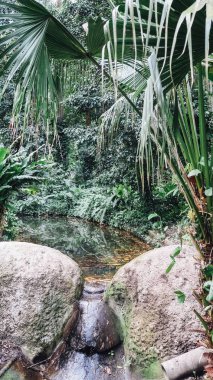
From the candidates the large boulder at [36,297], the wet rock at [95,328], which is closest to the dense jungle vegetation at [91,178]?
the large boulder at [36,297]

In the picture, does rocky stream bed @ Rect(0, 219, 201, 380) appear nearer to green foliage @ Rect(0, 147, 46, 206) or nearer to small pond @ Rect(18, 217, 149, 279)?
small pond @ Rect(18, 217, 149, 279)

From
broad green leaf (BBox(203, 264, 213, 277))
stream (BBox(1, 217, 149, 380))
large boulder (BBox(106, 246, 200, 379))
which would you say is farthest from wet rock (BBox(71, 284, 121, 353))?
broad green leaf (BBox(203, 264, 213, 277))

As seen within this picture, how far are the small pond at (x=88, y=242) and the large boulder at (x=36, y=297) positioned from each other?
133cm

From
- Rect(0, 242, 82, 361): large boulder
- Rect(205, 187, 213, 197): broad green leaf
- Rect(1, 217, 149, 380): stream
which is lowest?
Rect(1, 217, 149, 380): stream

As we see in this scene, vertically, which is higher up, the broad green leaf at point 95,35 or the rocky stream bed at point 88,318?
the broad green leaf at point 95,35

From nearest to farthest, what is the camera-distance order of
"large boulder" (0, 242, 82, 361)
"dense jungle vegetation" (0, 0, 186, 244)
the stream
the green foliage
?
1. the stream
2. "large boulder" (0, 242, 82, 361)
3. the green foliage
4. "dense jungle vegetation" (0, 0, 186, 244)

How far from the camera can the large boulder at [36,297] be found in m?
3.51

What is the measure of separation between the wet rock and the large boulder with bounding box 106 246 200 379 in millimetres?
113

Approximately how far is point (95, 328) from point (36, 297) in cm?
73

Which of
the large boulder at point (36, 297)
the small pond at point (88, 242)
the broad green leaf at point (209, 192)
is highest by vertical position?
the broad green leaf at point (209, 192)

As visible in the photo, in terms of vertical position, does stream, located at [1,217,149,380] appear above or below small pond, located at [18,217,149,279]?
above

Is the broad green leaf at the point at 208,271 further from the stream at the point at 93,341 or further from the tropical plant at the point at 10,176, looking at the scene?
the tropical plant at the point at 10,176

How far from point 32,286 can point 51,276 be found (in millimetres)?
226

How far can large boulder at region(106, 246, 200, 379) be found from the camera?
315 cm
